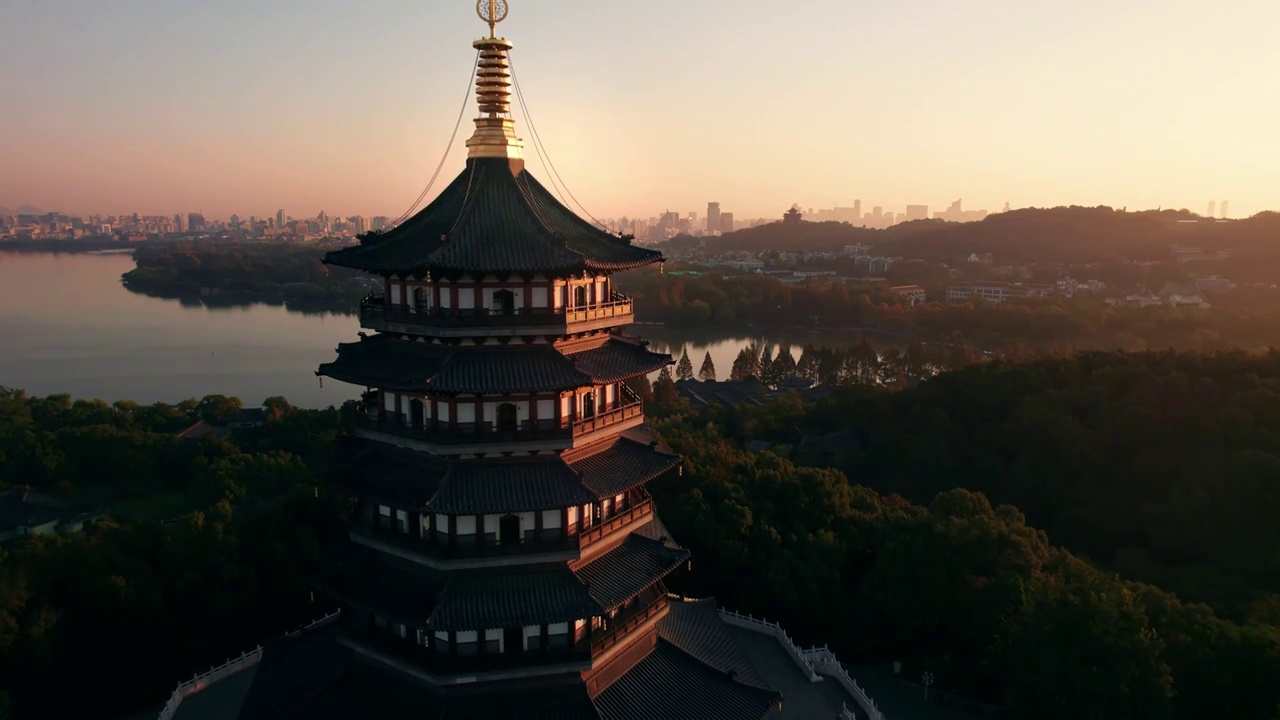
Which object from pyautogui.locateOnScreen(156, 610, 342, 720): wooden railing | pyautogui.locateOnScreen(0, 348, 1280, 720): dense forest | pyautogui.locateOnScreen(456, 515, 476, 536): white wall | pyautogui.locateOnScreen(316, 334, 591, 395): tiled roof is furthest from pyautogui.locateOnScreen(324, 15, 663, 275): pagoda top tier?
pyautogui.locateOnScreen(0, 348, 1280, 720): dense forest

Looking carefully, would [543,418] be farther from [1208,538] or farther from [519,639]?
[1208,538]

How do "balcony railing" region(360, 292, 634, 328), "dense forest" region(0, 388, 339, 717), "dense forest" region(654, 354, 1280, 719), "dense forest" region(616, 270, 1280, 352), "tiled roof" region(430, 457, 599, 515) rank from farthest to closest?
1. "dense forest" region(616, 270, 1280, 352)
2. "dense forest" region(0, 388, 339, 717)
3. "dense forest" region(654, 354, 1280, 719)
4. "balcony railing" region(360, 292, 634, 328)
5. "tiled roof" region(430, 457, 599, 515)

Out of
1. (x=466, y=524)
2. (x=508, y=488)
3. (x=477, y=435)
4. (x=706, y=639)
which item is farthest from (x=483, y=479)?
(x=706, y=639)

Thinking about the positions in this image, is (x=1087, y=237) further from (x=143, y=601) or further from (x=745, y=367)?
(x=143, y=601)

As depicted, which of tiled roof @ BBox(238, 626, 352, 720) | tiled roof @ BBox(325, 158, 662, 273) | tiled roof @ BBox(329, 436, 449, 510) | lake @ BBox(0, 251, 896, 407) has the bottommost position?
lake @ BBox(0, 251, 896, 407)

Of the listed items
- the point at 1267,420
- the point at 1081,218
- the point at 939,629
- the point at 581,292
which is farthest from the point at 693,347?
the point at 1081,218

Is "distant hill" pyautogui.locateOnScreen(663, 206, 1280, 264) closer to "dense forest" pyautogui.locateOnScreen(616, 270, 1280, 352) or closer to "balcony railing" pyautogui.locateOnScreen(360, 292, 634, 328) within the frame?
"dense forest" pyautogui.locateOnScreen(616, 270, 1280, 352)

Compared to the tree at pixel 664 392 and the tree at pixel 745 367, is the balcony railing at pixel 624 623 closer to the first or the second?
the tree at pixel 664 392
